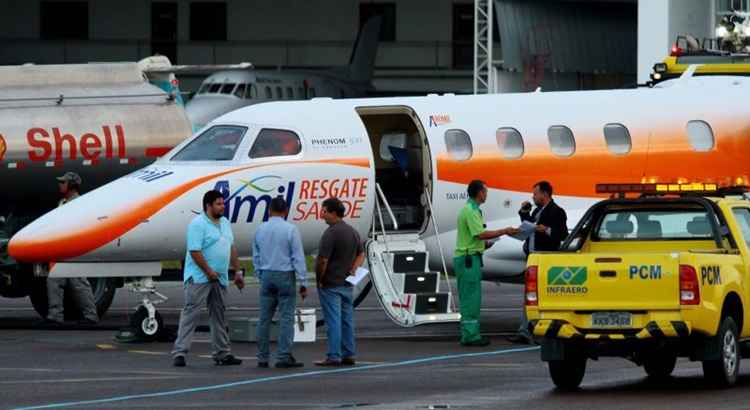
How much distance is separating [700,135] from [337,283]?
6649 mm

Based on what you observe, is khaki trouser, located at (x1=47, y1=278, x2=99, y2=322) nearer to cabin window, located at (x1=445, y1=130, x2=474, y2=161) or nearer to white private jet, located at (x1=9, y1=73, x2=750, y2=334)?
white private jet, located at (x1=9, y1=73, x2=750, y2=334)

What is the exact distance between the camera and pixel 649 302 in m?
16.0

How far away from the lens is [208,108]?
2392 inches

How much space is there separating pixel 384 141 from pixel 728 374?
27.5ft

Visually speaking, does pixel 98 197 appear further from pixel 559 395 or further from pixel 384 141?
pixel 559 395

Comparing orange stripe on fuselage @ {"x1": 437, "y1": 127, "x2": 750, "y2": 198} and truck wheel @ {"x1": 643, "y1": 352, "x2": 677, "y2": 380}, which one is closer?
truck wheel @ {"x1": 643, "y1": 352, "x2": 677, "y2": 380}

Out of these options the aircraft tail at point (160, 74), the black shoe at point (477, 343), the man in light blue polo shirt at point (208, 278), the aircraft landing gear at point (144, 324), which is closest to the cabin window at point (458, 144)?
the black shoe at point (477, 343)

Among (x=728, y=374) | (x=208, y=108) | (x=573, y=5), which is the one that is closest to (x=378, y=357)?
(x=728, y=374)

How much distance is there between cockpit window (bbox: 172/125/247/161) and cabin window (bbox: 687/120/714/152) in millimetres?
5512

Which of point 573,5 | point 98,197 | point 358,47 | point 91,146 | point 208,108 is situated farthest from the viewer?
point 358,47

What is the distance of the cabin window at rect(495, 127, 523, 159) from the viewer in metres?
23.3

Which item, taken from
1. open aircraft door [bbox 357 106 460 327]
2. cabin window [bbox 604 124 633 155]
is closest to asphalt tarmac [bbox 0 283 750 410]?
open aircraft door [bbox 357 106 460 327]

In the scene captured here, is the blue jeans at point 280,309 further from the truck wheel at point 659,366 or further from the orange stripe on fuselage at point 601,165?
the orange stripe on fuselage at point 601,165

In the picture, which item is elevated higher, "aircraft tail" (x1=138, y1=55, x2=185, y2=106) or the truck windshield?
"aircraft tail" (x1=138, y1=55, x2=185, y2=106)
